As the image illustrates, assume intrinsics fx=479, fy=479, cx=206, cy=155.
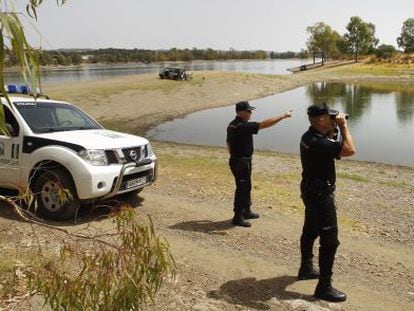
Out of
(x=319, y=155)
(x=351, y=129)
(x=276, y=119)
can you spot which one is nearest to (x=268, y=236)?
(x=276, y=119)

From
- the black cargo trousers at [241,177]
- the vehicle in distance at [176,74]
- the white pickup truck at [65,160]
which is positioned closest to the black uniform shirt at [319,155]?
the black cargo trousers at [241,177]

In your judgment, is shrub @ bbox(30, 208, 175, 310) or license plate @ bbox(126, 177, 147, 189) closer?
shrub @ bbox(30, 208, 175, 310)

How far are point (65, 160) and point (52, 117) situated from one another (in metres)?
1.37

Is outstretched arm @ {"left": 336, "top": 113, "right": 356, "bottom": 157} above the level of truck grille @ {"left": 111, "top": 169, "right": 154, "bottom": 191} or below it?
above

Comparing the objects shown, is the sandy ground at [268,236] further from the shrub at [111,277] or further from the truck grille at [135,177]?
the shrub at [111,277]

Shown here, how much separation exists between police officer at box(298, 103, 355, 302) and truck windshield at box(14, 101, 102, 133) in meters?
4.41

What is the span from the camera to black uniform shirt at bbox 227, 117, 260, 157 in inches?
272

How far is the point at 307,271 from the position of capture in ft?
17.9

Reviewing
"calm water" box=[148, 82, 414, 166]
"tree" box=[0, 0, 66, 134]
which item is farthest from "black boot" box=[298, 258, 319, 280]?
"calm water" box=[148, 82, 414, 166]

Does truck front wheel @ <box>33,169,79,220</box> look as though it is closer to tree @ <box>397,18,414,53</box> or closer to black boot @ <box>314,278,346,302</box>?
black boot @ <box>314,278,346,302</box>

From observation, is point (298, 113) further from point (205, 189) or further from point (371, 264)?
point (371, 264)

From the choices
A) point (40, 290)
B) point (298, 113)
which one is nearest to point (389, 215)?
point (40, 290)

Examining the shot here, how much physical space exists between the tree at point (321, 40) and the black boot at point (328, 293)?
11869cm

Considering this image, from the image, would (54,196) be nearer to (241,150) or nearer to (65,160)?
(65,160)
